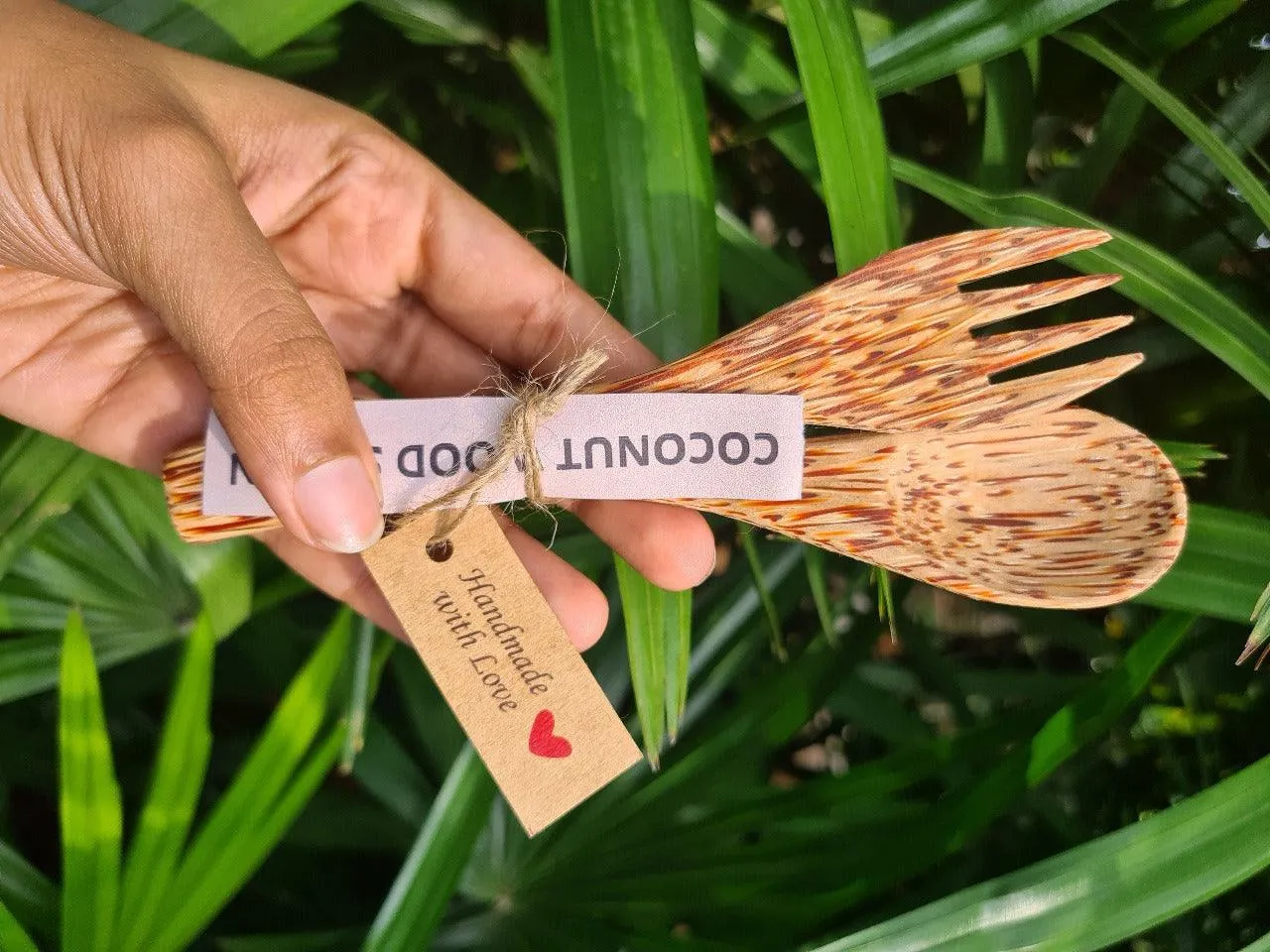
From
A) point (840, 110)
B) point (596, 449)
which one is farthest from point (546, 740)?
point (840, 110)

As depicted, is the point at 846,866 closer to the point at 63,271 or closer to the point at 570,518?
the point at 570,518

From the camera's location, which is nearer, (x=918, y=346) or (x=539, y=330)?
(x=918, y=346)

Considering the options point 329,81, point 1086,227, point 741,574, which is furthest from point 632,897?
point 329,81

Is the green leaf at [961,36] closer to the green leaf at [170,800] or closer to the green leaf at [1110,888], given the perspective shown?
the green leaf at [1110,888]

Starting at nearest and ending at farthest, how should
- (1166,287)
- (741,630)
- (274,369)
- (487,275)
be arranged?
(274,369) < (1166,287) < (487,275) < (741,630)

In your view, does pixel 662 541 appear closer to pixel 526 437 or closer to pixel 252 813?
pixel 526 437

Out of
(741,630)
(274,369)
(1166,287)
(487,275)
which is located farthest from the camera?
(741,630)

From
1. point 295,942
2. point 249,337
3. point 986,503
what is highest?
point 249,337

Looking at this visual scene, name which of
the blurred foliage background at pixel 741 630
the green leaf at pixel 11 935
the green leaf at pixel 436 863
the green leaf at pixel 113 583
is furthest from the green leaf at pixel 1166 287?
the green leaf at pixel 11 935
